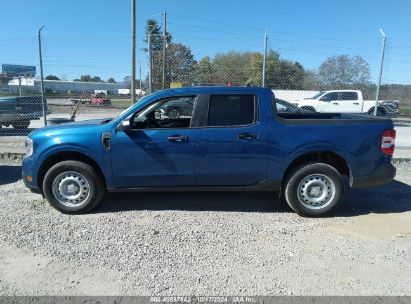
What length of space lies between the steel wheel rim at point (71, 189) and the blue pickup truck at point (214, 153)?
0.01 metres

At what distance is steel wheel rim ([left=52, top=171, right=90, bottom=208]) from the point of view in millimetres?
5293

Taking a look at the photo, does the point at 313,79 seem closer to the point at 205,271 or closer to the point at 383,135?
the point at 383,135

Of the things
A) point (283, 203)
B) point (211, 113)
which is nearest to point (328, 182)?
point (283, 203)

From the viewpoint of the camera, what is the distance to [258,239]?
4.52m

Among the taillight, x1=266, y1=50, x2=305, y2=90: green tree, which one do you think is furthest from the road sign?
the taillight

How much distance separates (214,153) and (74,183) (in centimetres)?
203

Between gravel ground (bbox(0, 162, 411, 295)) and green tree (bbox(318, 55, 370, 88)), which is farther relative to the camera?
green tree (bbox(318, 55, 370, 88))

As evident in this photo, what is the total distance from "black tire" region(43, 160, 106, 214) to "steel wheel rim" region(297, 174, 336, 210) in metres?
2.85

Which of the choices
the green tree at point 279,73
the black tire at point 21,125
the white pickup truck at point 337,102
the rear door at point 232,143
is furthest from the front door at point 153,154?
the white pickup truck at point 337,102

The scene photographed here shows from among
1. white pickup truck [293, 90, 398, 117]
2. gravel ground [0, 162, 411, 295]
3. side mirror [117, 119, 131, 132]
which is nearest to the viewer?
gravel ground [0, 162, 411, 295]

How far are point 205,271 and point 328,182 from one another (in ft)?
7.98

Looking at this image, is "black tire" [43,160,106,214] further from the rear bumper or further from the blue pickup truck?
the rear bumper

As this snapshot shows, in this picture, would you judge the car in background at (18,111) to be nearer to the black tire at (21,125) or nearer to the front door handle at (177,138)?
the black tire at (21,125)

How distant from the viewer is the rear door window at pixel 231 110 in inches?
206
